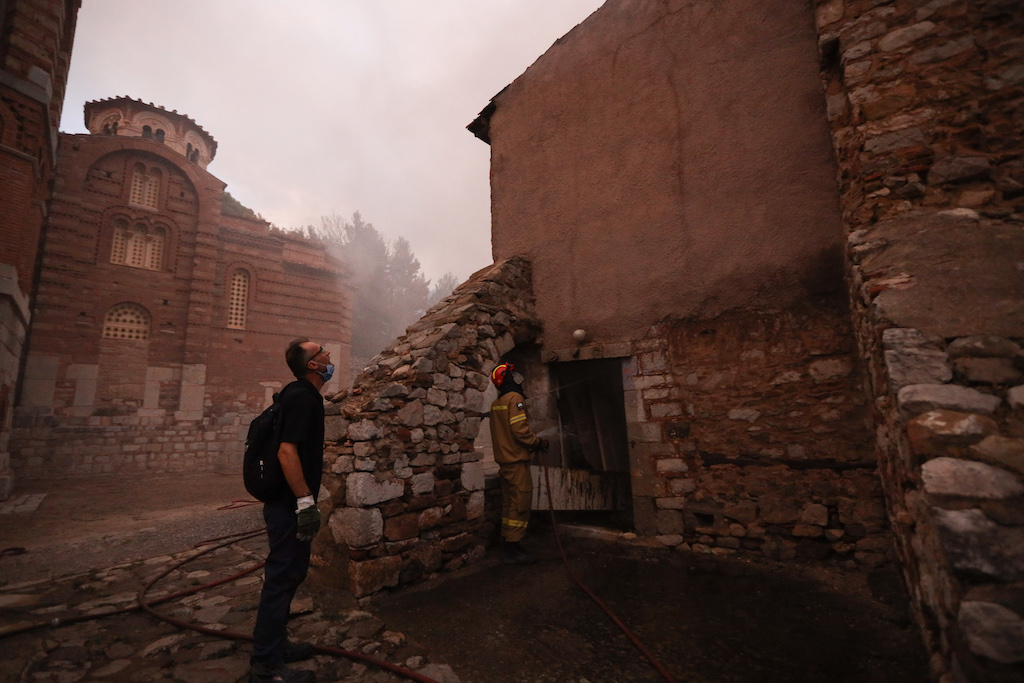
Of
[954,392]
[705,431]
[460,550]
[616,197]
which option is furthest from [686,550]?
[616,197]

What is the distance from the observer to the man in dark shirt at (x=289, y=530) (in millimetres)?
2533

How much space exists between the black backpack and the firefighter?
220cm

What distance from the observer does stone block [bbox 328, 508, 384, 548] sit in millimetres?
3676

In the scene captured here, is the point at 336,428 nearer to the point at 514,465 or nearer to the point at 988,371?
the point at 514,465

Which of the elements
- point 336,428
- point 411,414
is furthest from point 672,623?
point 336,428

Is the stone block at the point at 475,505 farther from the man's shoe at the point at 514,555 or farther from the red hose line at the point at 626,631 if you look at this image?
the red hose line at the point at 626,631

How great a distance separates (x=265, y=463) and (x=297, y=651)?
1.22 m

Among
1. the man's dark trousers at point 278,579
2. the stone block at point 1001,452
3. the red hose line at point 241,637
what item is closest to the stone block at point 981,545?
the stone block at point 1001,452

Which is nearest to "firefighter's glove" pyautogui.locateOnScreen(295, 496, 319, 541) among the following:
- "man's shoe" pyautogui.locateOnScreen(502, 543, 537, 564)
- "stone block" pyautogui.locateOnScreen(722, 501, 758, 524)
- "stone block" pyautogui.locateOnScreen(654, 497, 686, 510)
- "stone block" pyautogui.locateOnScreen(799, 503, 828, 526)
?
"man's shoe" pyautogui.locateOnScreen(502, 543, 537, 564)

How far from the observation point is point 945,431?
6.06 ft

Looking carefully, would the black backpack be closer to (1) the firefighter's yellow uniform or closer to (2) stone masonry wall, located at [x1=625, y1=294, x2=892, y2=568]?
(1) the firefighter's yellow uniform

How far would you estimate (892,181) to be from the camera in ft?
10.4

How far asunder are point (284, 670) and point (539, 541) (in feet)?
10.1

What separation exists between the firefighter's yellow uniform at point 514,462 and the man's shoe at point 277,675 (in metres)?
2.34
